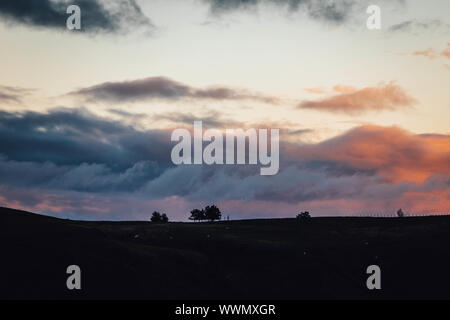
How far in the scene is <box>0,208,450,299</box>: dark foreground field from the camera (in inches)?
3553

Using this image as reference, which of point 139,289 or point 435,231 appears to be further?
point 435,231

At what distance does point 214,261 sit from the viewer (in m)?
107

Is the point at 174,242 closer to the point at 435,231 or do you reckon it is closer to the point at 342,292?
the point at 342,292

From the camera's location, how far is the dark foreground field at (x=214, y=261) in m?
90.2
